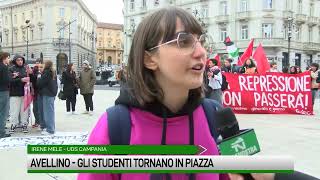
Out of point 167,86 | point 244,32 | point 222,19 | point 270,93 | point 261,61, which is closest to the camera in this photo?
point 167,86

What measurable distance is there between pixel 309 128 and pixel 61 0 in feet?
227

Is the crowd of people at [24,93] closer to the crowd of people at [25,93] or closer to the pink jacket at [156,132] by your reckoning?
the crowd of people at [25,93]

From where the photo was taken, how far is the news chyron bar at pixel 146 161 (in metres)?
0.82

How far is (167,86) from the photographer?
1.43 metres

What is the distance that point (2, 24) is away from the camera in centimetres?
9025

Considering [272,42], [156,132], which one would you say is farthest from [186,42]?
[272,42]

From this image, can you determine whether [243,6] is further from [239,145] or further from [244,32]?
[239,145]

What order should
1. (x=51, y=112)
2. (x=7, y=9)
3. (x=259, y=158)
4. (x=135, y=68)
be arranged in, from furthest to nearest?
(x=7, y=9)
(x=51, y=112)
(x=135, y=68)
(x=259, y=158)

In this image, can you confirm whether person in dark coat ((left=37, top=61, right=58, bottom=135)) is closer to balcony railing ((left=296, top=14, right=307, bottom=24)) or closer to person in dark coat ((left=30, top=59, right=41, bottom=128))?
person in dark coat ((left=30, top=59, right=41, bottom=128))

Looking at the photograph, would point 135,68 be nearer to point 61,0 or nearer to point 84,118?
point 84,118

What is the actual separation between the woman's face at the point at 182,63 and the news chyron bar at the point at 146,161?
0.45 meters

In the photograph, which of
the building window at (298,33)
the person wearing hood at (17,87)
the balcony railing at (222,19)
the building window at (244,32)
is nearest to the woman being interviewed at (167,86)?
the person wearing hood at (17,87)

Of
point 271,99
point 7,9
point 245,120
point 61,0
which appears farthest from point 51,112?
point 7,9

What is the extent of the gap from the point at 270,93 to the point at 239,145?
11519 millimetres
